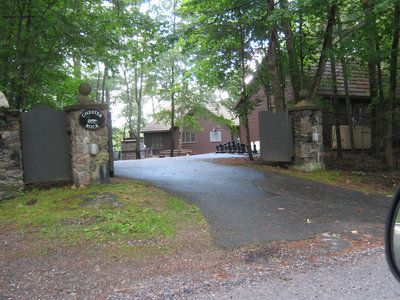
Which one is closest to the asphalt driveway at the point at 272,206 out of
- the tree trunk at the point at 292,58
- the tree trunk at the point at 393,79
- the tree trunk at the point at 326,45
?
the tree trunk at the point at 393,79

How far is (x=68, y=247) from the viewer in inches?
155

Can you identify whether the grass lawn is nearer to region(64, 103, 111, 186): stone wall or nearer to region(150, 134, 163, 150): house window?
region(64, 103, 111, 186): stone wall

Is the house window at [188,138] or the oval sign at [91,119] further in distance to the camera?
the house window at [188,138]

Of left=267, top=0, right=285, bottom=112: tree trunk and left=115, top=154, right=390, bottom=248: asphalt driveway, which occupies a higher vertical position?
left=267, top=0, right=285, bottom=112: tree trunk

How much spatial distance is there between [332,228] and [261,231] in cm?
111

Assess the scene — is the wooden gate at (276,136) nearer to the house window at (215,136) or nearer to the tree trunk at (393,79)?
the tree trunk at (393,79)

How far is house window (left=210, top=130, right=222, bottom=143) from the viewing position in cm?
3816

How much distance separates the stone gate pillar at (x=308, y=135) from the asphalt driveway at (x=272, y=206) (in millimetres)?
1182

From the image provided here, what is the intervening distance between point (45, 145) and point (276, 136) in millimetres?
7231

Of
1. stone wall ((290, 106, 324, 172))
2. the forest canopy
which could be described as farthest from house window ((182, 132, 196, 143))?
stone wall ((290, 106, 324, 172))

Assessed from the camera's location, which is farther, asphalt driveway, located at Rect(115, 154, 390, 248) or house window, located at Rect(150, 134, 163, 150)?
house window, located at Rect(150, 134, 163, 150)

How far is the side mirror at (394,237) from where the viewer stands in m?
1.87

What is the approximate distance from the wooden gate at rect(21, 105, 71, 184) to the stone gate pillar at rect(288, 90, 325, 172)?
22.6 feet

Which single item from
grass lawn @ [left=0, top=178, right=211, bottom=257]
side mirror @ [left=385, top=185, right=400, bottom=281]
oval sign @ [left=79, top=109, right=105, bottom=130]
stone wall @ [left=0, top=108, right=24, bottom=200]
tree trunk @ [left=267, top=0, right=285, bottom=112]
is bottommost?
grass lawn @ [left=0, top=178, right=211, bottom=257]
